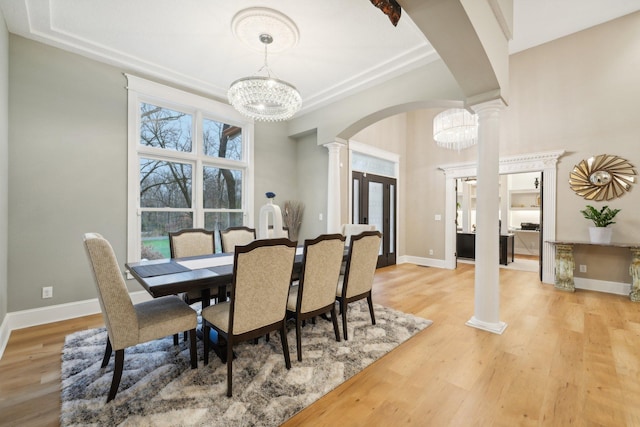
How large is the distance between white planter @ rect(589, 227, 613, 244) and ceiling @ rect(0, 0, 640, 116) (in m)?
3.00

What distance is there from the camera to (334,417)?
1580mm

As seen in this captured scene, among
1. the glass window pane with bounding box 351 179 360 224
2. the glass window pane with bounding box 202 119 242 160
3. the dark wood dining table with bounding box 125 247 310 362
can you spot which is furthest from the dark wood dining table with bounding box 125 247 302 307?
the glass window pane with bounding box 351 179 360 224

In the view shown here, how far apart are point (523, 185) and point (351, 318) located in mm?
8429

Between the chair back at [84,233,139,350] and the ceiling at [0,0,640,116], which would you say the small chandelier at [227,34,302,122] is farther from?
the chair back at [84,233,139,350]

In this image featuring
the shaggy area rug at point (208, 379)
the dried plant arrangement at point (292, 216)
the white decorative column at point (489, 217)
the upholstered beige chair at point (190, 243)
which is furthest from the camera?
the dried plant arrangement at point (292, 216)

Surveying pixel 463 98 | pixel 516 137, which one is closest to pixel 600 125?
pixel 516 137

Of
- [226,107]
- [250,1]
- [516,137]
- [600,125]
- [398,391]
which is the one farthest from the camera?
[516,137]

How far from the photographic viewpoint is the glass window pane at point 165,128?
3732 mm

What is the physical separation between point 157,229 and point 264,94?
2.51 metres

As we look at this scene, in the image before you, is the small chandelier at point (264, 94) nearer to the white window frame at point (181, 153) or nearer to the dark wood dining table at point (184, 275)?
the white window frame at point (181, 153)

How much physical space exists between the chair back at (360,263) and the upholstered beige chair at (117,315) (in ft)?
4.68

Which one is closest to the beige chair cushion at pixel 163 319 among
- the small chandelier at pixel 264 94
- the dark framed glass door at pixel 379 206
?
the small chandelier at pixel 264 94

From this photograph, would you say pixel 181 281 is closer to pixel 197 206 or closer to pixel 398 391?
pixel 398 391

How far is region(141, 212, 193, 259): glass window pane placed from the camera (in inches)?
146
